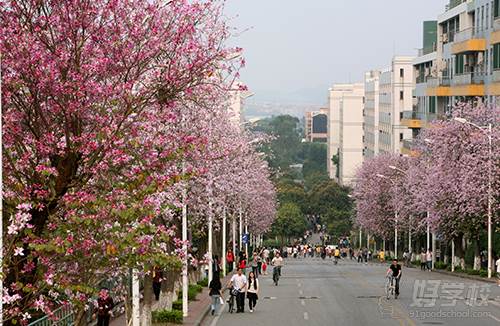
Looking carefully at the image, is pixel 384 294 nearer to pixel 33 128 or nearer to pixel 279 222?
pixel 33 128

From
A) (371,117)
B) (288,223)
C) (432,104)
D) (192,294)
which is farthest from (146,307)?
(371,117)

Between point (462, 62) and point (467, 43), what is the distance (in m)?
5.27

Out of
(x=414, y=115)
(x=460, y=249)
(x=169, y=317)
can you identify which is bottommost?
(x=169, y=317)

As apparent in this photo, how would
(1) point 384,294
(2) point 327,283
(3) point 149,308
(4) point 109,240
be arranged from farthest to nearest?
(2) point 327,283, (1) point 384,294, (3) point 149,308, (4) point 109,240

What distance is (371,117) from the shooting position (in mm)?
187625

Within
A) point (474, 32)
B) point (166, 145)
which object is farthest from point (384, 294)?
point (474, 32)

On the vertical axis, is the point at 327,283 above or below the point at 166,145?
below

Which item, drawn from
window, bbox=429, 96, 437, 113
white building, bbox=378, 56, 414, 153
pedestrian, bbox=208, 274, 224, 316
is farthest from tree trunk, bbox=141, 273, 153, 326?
white building, bbox=378, 56, 414, 153

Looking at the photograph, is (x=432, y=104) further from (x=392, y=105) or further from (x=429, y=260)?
(x=392, y=105)

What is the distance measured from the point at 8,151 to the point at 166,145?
8.15 feet

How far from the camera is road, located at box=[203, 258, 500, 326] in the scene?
3631 cm

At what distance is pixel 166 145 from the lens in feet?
62.8

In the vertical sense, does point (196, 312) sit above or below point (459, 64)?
below

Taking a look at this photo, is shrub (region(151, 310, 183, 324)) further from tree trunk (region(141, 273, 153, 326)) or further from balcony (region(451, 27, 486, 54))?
balcony (region(451, 27, 486, 54))
